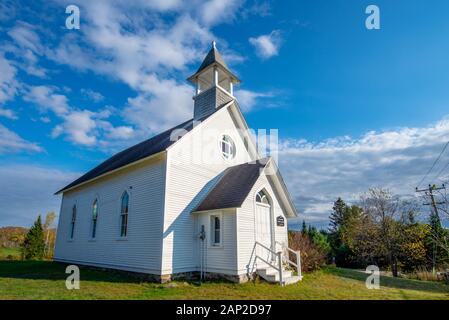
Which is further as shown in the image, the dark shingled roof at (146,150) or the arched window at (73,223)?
the arched window at (73,223)

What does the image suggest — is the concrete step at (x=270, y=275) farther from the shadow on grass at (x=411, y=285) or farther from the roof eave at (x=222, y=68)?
the roof eave at (x=222, y=68)

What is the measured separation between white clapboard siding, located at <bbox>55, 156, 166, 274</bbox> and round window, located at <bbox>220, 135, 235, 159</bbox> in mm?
4219

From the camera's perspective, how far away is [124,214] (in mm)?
13258

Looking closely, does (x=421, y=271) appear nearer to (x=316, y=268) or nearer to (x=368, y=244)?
(x=368, y=244)

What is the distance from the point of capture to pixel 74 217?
1861 cm

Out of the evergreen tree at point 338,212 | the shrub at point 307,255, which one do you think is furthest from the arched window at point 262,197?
the evergreen tree at point 338,212

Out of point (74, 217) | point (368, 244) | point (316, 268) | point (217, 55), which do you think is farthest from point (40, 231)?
point (368, 244)

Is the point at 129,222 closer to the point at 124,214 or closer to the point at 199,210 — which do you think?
the point at 124,214

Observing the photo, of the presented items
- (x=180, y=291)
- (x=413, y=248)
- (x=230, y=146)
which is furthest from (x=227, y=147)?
(x=413, y=248)

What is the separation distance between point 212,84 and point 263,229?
920cm

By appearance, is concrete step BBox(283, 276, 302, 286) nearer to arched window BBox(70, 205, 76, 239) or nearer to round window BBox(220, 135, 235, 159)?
round window BBox(220, 135, 235, 159)

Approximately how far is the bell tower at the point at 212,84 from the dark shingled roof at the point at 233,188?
4230 mm

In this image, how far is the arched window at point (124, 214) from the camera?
513 inches
